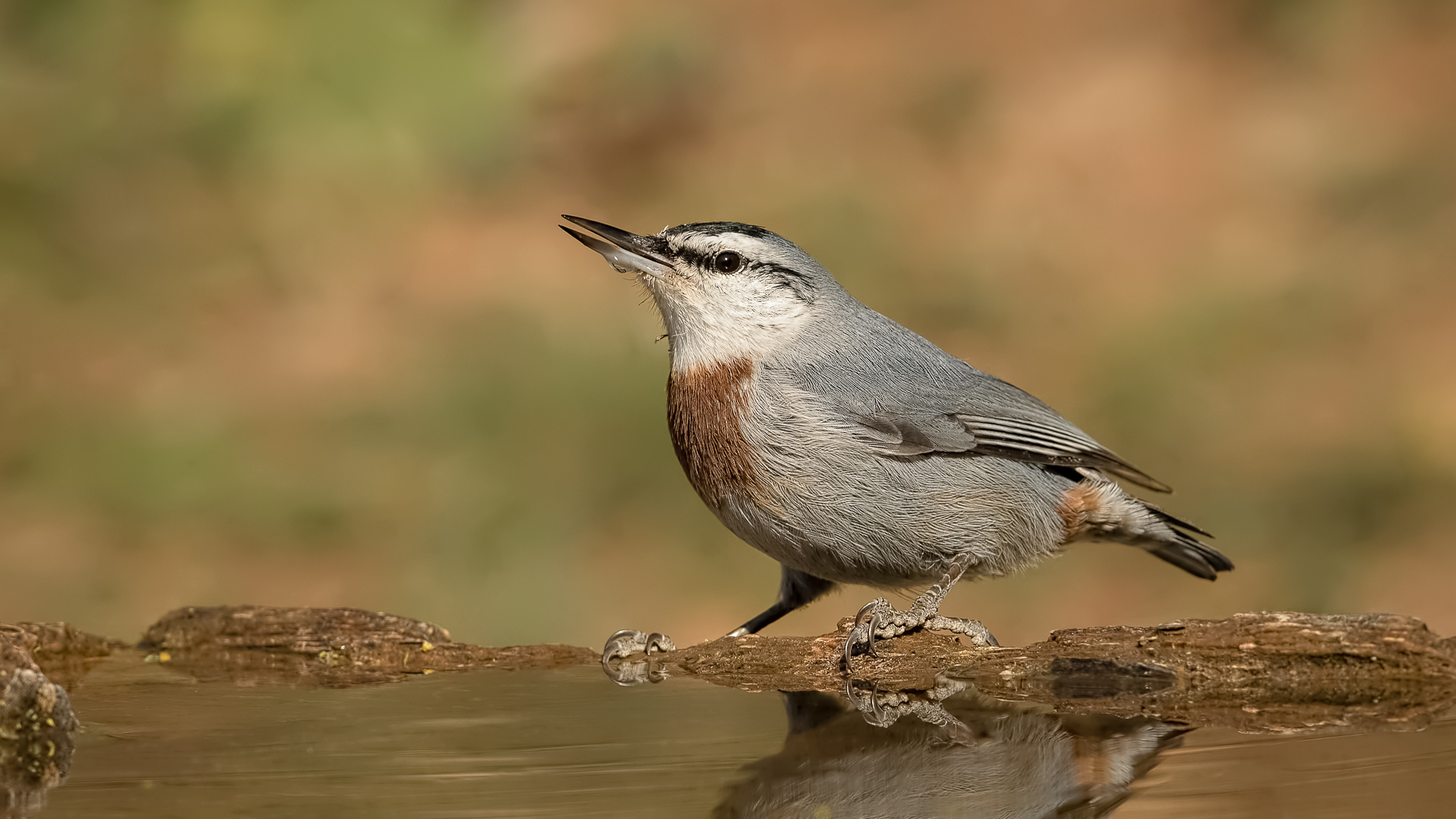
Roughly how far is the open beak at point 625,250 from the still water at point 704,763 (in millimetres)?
1753

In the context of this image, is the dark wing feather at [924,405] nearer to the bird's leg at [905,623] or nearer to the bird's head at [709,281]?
the bird's head at [709,281]

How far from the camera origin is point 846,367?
17.4 feet

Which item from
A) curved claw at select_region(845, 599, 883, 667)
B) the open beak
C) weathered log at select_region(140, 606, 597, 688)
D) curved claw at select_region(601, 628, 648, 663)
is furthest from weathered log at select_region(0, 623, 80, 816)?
the open beak

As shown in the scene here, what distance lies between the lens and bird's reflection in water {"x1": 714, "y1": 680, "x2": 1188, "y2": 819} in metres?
2.86

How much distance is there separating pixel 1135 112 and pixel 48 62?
8.61 m

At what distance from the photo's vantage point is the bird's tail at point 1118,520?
17.7ft

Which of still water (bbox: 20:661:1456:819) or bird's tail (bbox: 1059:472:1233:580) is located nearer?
still water (bbox: 20:661:1456:819)

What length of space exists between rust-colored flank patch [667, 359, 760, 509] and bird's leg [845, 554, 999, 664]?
2.00 feet

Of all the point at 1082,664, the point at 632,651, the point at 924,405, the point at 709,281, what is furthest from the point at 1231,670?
the point at 709,281

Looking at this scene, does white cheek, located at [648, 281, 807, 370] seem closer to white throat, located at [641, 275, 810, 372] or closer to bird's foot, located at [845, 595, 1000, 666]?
white throat, located at [641, 275, 810, 372]

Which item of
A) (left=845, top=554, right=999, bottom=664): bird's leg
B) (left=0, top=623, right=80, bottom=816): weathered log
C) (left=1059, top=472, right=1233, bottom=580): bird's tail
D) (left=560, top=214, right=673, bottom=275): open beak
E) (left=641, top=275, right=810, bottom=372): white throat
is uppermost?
(left=560, top=214, right=673, bottom=275): open beak

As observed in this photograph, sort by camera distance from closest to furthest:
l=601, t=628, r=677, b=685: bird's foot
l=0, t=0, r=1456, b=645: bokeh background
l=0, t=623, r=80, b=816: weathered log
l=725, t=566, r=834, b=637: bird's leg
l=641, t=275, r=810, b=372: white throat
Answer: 1. l=0, t=623, r=80, b=816: weathered log
2. l=601, t=628, r=677, b=685: bird's foot
3. l=641, t=275, r=810, b=372: white throat
4. l=725, t=566, r=834, b=637: bird's leg
5. l=0, t=0, r=1456, b=645: bokeh background

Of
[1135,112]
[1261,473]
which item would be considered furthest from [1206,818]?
[1135,112]

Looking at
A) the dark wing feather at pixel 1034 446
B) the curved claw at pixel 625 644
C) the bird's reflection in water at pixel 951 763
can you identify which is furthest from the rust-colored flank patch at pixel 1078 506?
the bird's reflection in water at pixel 951 763
